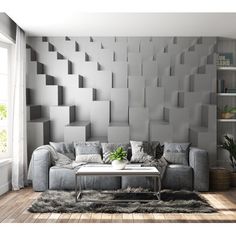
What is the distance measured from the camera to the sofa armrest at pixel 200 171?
23.2 feet

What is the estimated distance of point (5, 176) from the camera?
275 inches

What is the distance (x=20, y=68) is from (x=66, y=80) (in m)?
1.09

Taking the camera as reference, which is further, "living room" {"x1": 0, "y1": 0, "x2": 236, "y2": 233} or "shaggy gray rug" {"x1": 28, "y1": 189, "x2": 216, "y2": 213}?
"living room" {"x1": 0, "y1": 0, "x2": 236, "y2": 233}

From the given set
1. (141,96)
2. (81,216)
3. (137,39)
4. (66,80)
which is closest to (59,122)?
(66,80)

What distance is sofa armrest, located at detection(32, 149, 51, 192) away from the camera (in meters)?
6.93

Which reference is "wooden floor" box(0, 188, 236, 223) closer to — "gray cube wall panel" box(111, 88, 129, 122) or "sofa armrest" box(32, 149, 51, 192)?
"sofa armrest" box(32, 149, 51, 192)

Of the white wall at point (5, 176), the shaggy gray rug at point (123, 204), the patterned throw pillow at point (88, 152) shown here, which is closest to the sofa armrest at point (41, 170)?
the shaggy gray rug at point (123, 204)

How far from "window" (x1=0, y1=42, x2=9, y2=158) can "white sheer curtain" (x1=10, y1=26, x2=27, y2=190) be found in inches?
3.5

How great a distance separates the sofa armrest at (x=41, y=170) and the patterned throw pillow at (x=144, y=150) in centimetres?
144

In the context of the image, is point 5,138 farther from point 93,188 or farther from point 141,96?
point 141,96

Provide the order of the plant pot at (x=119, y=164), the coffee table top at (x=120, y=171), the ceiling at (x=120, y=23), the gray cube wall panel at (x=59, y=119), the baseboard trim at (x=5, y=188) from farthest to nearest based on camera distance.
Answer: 1. the gray cube wall panel at (x=59, y=119)
2. the baseboard trim at (x=5, y=188)
3. the ceiling at (x=120, y=23)
4. the plant pot at (x=119, y=164)
5. the coffee table top at (x=120, y=171)

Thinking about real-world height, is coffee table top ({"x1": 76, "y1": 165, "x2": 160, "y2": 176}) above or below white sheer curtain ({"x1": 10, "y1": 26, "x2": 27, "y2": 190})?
below

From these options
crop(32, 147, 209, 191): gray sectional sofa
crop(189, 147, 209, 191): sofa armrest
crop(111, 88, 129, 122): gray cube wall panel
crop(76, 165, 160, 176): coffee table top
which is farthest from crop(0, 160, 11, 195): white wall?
crop(189, 147, 209, 191): sofa armrest

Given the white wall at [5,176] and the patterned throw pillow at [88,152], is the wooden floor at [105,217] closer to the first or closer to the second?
the white wall at [5,176]
